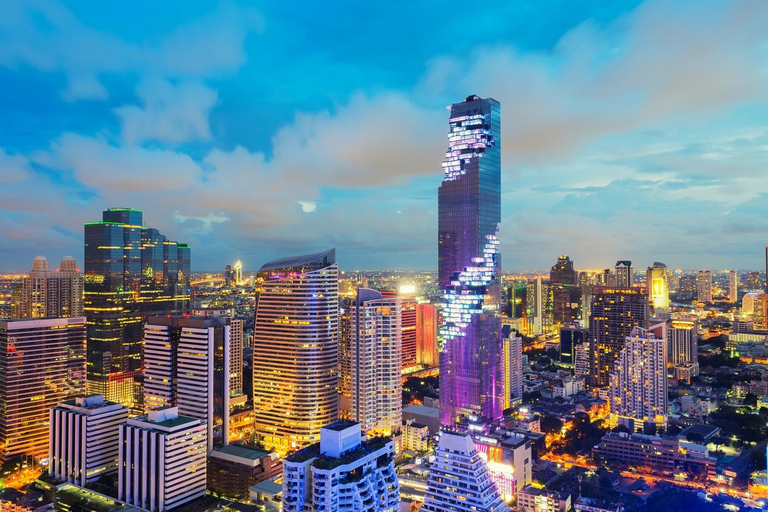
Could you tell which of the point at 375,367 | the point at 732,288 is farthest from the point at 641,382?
the point at 732,288

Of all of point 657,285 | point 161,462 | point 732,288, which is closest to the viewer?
point 161,462

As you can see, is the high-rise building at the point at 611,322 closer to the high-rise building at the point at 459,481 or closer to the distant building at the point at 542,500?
the distant building at the point at 542,500

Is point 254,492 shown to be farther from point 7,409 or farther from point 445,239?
point 445,239

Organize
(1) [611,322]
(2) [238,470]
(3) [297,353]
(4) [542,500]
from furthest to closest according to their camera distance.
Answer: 1. (1) [611,322]
2. (3) [297,353]
3. (2) [238,470]
4. (4) [542,500]

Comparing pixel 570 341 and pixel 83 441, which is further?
A: pixel 570 341

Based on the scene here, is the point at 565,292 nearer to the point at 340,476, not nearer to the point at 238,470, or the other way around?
the point at 238,470

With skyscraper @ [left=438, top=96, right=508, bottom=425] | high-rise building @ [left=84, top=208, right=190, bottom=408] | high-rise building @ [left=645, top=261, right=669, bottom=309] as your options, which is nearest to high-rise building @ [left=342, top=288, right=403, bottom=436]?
skyscraper @ [left=438, top=96, right=508, bottom=425]
